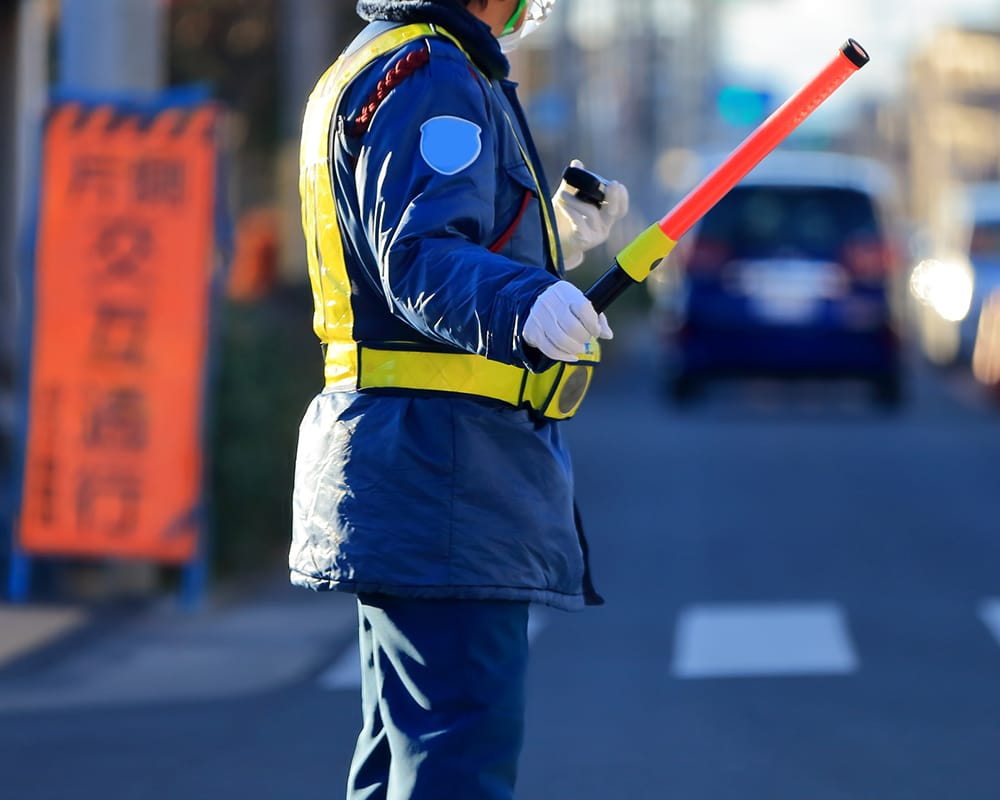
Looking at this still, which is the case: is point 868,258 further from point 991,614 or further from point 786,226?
point 991,614

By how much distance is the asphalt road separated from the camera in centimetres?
530

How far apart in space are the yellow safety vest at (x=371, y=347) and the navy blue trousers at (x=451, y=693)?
1.04 feet

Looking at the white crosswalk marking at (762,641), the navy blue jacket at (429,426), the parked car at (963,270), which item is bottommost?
the white crosswalk marking at (762,641)

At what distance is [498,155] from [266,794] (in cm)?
246

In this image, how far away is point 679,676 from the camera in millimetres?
6621

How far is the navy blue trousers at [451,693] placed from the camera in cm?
312

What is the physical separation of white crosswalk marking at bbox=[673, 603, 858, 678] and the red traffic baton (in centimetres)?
373

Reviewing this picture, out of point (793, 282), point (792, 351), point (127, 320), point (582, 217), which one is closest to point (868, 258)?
point (793, 282)

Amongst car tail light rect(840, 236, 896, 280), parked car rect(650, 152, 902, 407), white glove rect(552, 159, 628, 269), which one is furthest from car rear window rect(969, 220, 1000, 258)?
white glove rect(552, 159, 628, 269)

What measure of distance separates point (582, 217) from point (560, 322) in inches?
37.4

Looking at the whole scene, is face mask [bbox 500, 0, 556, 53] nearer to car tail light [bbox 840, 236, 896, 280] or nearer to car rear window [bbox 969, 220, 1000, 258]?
car tail light [bbox 840, 236, 896, 280]

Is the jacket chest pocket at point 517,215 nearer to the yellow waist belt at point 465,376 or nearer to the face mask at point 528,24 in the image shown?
the yellow waist belt at point 465,376

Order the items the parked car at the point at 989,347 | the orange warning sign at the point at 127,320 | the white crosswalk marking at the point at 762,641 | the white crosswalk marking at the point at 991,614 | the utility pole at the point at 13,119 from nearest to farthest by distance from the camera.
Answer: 1. the white crosswalk marking at the point at 762,641
2. the white crosswalk marking at the point at 991,614
3. the orange warning sign at the point at 127,320
4. the utility pole at the point at 13,119
5. the parked car at the point at 989,347

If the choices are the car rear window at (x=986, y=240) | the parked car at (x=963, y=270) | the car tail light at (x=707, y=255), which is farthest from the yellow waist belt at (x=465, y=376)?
the car rear window at (x=986, y=240)
